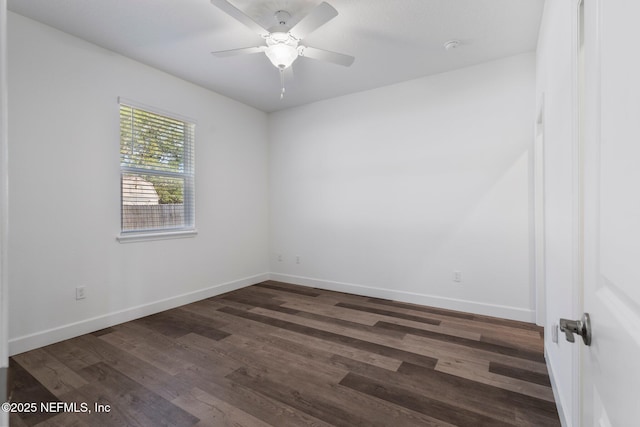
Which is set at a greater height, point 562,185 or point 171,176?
point 171,176

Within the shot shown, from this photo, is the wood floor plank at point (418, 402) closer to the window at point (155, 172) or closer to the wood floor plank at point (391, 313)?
the wood floor plank at point (391, 313)

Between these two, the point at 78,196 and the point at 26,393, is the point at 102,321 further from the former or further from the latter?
the point at 78,196

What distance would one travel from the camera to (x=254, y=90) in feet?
12.7

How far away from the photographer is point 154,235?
129 inches

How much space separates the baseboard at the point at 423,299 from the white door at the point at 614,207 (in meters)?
2.78

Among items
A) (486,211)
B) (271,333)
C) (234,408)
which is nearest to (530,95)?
(486,211)

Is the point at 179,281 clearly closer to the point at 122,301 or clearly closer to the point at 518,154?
the point at 122,301

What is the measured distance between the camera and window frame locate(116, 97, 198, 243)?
3037 mm

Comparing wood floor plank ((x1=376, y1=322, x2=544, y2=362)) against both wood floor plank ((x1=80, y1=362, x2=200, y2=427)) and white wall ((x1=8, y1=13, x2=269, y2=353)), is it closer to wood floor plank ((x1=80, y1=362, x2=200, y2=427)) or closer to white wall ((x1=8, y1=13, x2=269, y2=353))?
wood floor plank ((x1=80, y1=362, x2=200, y2=427))

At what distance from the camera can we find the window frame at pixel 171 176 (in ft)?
9.96

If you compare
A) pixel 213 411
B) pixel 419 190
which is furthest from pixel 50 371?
pixel 419 190

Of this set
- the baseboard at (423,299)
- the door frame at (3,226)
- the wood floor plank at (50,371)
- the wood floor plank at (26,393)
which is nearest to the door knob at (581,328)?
the door frame at (3,226)

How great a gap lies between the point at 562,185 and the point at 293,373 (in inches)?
77.9

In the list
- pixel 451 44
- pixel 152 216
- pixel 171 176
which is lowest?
pixel 152 216
